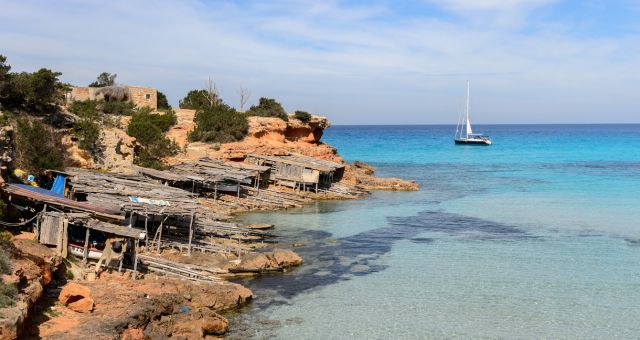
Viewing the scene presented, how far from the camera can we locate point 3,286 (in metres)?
12.9

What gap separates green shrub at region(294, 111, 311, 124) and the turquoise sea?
598 inches

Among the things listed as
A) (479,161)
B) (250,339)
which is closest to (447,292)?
(250,339)

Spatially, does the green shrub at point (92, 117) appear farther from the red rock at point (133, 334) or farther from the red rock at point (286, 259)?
the red rock at point (133, 334)

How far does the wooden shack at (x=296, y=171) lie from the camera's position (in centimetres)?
4131

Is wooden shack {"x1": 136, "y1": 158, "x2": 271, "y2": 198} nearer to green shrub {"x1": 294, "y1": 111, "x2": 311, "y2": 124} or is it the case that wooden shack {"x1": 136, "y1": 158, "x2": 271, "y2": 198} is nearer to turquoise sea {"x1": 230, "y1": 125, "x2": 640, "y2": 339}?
turquoise sea {"x1": 230, "y1": 125, "x2": 640, "y2": 339}

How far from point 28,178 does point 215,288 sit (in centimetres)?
1272

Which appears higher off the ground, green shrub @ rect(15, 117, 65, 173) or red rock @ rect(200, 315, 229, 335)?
green shrub @ rect(15, 117, 65, 173)

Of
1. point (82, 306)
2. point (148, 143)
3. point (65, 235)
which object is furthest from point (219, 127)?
point (82, 306)

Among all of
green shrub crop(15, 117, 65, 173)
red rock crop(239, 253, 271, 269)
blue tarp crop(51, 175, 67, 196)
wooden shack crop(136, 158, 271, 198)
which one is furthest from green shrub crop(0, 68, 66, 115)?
red rock crop(239, 253, 271, 269)

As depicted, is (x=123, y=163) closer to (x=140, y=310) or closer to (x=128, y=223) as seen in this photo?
(x=128, y=223)

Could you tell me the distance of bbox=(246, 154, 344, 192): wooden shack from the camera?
41312 mm

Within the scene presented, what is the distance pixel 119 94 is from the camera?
170 feet

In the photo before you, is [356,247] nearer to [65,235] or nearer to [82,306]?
[65,235]

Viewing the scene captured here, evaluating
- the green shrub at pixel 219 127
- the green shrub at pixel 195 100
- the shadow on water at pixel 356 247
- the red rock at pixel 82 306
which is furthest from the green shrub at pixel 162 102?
the red rock at pixel 82 306
